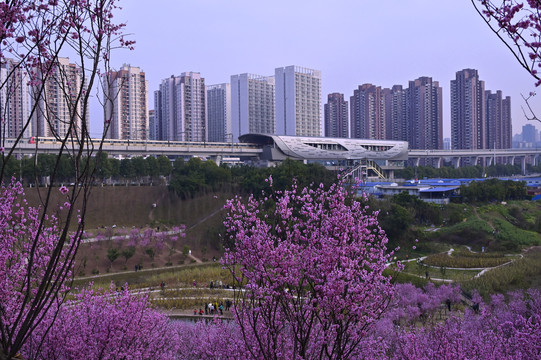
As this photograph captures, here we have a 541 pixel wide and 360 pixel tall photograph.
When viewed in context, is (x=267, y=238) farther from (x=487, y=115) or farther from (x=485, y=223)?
(x=487, y=115)

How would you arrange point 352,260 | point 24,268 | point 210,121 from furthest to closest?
point 210,121 → point 24,268 → point 352,260

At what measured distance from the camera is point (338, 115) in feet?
203

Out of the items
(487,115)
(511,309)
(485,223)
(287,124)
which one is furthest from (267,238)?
(487,115)

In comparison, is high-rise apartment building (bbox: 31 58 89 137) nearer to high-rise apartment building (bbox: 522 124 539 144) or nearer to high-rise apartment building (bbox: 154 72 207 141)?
high-rise apartment building (bbox: 154 72 207 141)

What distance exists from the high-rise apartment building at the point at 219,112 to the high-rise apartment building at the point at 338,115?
42.5 ft

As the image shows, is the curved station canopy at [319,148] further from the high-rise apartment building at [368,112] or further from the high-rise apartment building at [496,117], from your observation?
the high-rise apartment building at [496,117]

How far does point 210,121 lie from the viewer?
60.4m

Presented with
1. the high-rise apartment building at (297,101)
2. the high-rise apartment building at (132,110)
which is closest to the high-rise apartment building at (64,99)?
the high-rise apartment building at (132,110)

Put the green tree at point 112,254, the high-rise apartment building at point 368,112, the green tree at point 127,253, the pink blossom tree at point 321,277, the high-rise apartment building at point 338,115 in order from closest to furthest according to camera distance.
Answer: the pink blossom tree at point 321,277 → the green tree at point 112,254 → the green tree at point 127,253 → the high-rise apartment building at point 368,112 → the high-rise apartment building at point 338,115

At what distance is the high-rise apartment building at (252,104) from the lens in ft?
181

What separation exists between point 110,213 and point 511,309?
21.5 metres

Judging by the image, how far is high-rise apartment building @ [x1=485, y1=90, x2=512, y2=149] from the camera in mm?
60562

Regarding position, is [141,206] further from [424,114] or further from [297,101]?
[424,114]

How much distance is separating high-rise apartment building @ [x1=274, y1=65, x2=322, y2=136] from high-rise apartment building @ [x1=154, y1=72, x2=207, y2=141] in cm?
858
